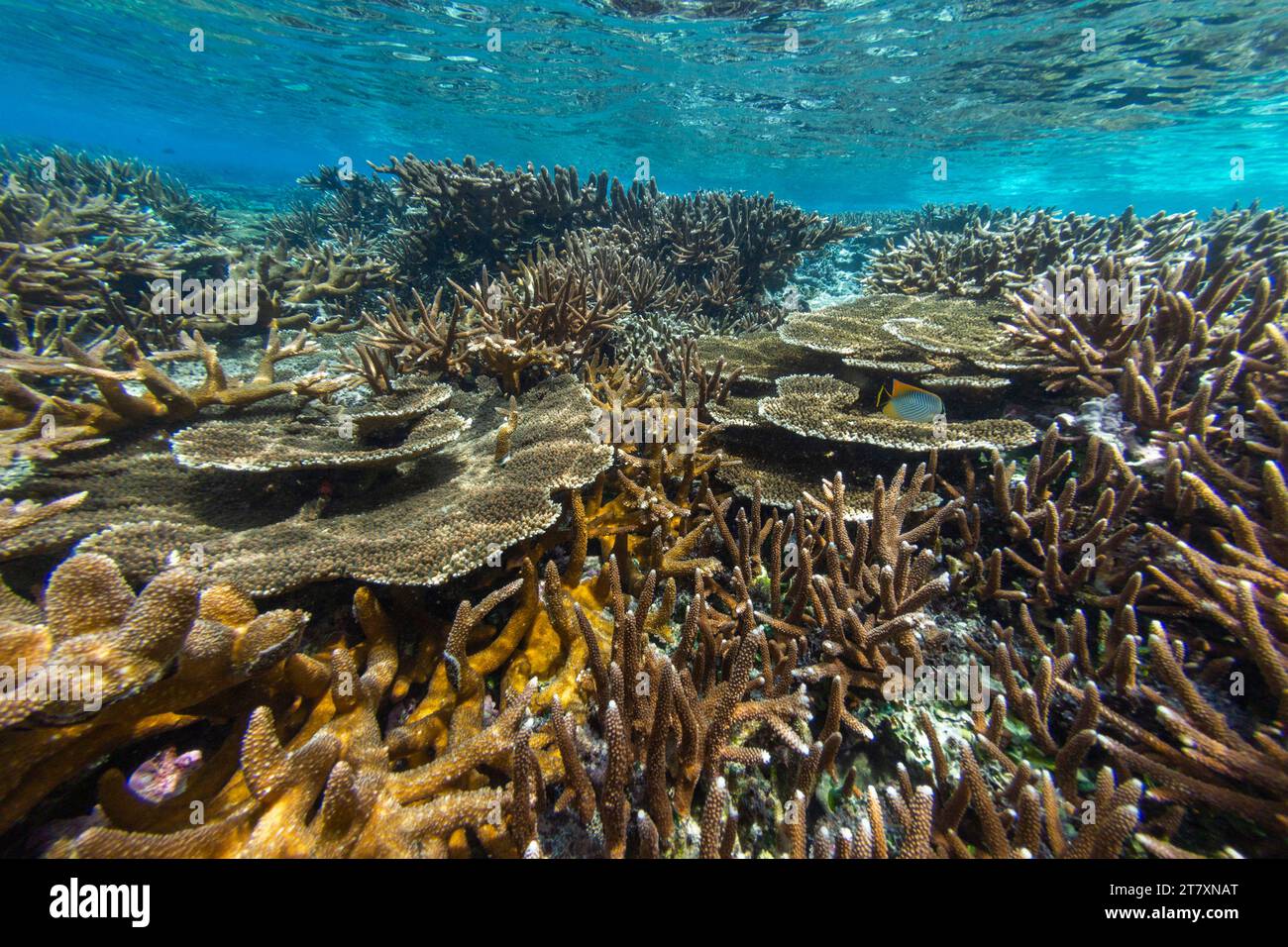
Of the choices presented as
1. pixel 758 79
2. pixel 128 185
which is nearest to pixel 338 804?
pixel 128 185

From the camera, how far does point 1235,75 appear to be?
1577 centimetres

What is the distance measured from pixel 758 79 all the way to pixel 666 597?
82.0ft

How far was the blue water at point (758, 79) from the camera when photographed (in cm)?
1455

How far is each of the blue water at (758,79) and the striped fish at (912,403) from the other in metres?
16.9

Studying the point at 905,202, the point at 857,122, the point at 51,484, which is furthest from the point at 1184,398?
the point at 905,202

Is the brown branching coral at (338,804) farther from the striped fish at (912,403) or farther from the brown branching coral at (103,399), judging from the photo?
the brown branching coral at (103,399)

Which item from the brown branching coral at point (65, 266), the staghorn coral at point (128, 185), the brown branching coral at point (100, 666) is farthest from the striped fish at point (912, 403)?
the staghorn coral at point (128, 185)

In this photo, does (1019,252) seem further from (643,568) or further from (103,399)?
(103,399)

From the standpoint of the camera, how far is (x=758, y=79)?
20.1m

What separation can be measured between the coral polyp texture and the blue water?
16586 millimetres

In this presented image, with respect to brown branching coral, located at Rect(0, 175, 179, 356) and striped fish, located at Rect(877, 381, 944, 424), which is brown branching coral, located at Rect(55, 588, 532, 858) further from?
brown branching coral, located at Rect(0, 175, 179, 356)

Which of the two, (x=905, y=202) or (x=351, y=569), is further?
(x=905, y=202)

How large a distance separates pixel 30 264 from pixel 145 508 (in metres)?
6.22
